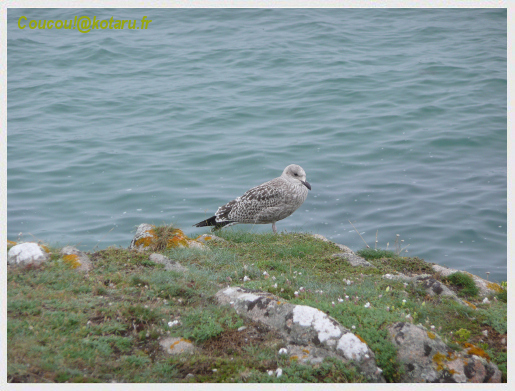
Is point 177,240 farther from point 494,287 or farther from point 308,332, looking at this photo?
point 494,287

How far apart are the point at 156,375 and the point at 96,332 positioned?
0.83 metres

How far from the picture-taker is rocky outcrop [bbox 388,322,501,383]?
4.30 metres

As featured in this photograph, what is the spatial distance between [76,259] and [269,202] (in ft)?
15.1

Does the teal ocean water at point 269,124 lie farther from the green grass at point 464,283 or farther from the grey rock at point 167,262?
the green grass at point 464,283

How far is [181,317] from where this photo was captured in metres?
4.97

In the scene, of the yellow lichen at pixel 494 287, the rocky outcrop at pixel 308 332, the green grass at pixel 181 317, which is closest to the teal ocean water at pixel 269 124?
the green grass at pixel 181 317

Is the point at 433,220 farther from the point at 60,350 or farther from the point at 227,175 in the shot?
the point at 60,350

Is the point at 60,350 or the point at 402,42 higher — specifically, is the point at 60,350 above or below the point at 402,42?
below

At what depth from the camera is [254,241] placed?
8484 millimetres

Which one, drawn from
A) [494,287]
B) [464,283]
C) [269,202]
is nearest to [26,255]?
[269,202]

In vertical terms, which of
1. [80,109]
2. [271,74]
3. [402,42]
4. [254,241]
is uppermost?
[402,42]

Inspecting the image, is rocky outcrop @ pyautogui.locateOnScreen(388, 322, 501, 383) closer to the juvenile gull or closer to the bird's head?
the juvenile gull

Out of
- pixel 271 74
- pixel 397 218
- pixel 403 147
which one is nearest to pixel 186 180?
pixel 397 218

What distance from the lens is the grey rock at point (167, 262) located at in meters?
6.44
